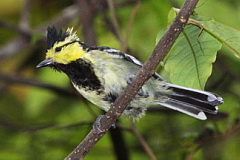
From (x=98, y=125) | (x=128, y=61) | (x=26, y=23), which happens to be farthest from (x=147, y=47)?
(x=98, y=125)

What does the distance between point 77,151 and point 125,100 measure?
1.02ft

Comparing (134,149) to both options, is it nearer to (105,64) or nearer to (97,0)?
(97,0)

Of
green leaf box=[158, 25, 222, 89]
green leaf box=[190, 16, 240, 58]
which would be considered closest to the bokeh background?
green leaf box=[158, 25, 222, 89]

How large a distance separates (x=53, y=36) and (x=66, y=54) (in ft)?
0.37

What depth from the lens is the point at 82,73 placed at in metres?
2.48

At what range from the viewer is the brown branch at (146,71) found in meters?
1.78

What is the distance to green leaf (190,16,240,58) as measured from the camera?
1949 mm

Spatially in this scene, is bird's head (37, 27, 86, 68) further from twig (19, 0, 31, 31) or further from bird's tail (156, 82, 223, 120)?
twig (19, 0, 31, 31)

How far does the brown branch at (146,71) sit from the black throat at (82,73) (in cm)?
36

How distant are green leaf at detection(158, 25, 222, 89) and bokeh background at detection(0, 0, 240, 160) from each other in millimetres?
1024

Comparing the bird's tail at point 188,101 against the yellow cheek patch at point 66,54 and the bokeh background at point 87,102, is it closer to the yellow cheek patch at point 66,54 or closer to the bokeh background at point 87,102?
the bokeh background at point 87,102

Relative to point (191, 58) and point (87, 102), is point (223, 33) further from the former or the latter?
point (87, 102)

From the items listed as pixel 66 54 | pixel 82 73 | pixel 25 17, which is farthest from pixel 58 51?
pixel 25 17

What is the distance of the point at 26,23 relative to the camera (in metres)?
3.72
